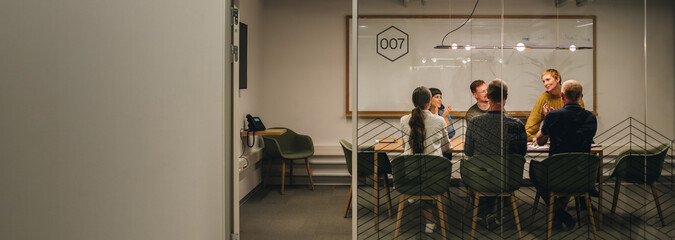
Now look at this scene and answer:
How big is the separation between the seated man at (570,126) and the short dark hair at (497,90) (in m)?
0.38

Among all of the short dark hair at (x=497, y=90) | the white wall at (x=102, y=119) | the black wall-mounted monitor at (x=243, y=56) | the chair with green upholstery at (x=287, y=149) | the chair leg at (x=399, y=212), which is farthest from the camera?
the chair with green upholstery at (x=287, y=149)

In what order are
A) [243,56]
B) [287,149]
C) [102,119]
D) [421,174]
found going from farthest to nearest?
[287,149] → [243,56] → [421,174] → [102,119]

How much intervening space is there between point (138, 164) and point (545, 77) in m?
2.86

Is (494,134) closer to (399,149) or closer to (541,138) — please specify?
(541,138)

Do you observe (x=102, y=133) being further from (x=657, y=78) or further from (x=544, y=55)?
(x=657, y=78)

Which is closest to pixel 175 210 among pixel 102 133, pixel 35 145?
pixel 102 133

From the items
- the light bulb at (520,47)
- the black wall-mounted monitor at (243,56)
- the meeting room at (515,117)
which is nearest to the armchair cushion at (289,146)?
the black wall-mounted monitor at (243,56)

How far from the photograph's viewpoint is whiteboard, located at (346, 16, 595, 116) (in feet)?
10.7

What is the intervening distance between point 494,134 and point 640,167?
112cm

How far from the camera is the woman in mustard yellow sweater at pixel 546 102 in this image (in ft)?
10.8

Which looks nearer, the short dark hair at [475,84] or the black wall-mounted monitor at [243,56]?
the short dark hair at [475,84]

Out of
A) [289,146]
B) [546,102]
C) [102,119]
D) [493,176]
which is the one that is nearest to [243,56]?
[289,146]

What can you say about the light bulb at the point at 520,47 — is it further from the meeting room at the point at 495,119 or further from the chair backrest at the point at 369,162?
the chair backrest at the point at 369,162

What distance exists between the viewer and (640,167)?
3312 mm
